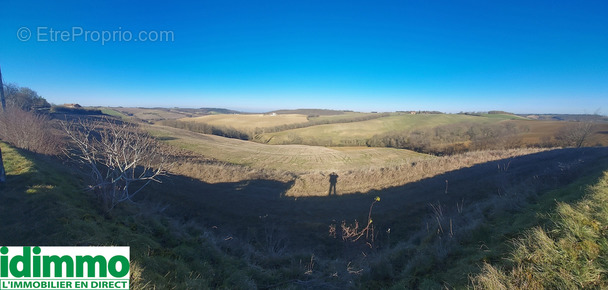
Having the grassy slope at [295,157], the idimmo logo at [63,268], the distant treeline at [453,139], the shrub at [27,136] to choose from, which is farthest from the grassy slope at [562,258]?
the distant treeline at [453,139]

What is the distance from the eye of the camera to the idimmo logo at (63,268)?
3.78 m

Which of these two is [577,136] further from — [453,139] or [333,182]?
[333,182]

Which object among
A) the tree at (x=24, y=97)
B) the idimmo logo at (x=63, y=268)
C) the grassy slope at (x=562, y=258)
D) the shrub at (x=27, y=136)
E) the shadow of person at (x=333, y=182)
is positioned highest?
the tree at (x=24, y=97)

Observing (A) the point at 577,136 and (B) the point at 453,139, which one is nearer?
(A) the point at 577,136

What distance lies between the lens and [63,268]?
4.12 meters

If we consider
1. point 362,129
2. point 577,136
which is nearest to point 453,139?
point 577,136

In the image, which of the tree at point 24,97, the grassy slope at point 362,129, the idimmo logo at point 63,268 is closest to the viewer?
the idimmo logo at point 63,268

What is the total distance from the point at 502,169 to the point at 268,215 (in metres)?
15.8

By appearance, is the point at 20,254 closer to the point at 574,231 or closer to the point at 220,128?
the point at 574,231

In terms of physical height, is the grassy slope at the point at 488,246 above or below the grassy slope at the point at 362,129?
below

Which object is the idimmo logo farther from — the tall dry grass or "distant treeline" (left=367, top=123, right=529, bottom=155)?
"distant treeline" (left=367, top=123, right=529, bottom=155)

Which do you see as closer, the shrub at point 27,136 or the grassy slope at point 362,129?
the shrub at point 27,136

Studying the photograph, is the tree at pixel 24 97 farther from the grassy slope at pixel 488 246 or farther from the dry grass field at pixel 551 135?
the dry grass field at pixel 551 135

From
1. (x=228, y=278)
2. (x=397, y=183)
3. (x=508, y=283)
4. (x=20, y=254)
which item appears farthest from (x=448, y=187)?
(x=20, y=254)
